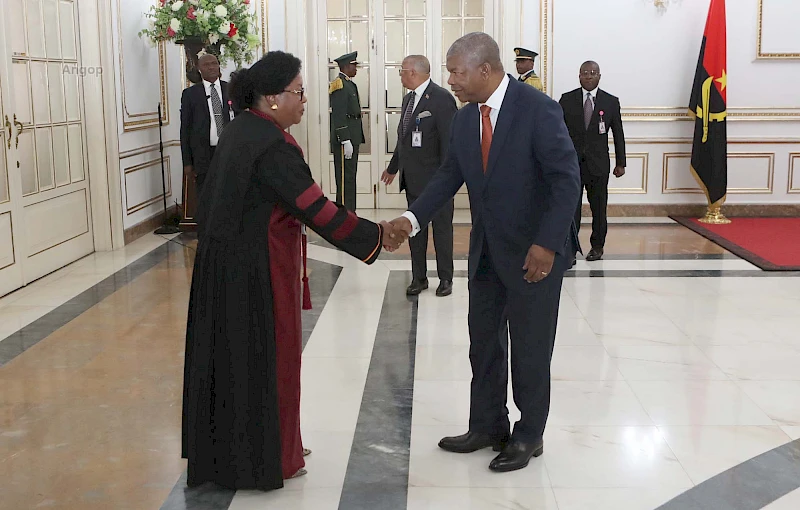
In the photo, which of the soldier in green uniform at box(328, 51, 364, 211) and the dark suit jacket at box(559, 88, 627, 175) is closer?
the dark suit jacket at box(559, 88, 627, 175)

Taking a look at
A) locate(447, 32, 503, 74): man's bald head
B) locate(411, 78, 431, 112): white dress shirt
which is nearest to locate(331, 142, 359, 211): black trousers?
locate(411, 78, 431, 112): white dress shirt

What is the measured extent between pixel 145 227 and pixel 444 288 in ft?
→ 12.2

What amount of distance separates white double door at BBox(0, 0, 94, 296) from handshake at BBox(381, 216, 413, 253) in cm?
388

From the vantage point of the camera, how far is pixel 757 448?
366 cm

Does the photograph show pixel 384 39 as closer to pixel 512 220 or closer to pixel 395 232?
A: pixel 395 232

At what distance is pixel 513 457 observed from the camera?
343cm

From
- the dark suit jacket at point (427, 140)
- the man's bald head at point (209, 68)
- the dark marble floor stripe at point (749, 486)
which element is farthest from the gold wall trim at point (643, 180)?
the dark marble floor stripe at point (749, 486)

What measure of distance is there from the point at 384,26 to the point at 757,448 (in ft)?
24.8

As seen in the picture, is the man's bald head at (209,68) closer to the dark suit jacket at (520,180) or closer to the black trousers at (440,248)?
the black trousers at (440,248)

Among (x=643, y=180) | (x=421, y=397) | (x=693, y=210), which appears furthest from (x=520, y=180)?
(x=693, y=210)

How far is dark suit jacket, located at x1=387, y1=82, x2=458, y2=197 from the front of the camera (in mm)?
6031

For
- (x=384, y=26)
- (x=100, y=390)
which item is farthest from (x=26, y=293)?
(x=384, y=26)

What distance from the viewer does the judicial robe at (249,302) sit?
10.1 feet

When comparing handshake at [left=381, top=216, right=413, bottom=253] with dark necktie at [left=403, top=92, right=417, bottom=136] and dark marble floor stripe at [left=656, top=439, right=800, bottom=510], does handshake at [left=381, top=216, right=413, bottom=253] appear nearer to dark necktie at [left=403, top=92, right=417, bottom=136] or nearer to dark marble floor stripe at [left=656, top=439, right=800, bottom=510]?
dark marble floor stripe at [left=656, top=439, right=800, bottom=510]
